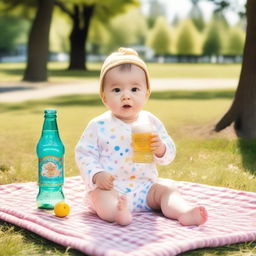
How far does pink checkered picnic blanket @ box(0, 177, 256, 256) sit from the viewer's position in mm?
3600

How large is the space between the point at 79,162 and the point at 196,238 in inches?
43.3

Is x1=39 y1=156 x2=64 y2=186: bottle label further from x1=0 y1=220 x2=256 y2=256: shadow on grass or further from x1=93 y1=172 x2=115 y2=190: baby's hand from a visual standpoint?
x1=0 y1=220 x2=256 y2=256: shadow on grass

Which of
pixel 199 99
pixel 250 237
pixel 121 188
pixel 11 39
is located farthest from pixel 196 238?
pixel 11 39

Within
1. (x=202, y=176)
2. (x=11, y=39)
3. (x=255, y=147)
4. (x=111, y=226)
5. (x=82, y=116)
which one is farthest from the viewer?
(x=11, y=39)

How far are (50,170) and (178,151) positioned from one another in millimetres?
A: 3332

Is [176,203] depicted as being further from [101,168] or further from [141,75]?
[141,75]

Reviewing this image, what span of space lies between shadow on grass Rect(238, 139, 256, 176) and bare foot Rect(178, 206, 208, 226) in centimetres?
231

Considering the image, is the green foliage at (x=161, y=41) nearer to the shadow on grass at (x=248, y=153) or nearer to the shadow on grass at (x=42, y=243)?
the shadow on grass at (x=248, y=153)

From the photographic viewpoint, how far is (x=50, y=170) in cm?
450

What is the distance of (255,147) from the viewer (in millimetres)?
7457

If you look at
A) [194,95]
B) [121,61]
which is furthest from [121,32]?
[121,61]

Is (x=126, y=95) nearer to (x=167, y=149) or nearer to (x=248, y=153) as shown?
(x=167, y=149)

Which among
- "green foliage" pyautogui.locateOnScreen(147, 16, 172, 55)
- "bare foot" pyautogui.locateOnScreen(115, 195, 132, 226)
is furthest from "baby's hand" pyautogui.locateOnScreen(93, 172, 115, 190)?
"green foliage" pyautogui.locateOnScreen(147, 16, 172, 55)

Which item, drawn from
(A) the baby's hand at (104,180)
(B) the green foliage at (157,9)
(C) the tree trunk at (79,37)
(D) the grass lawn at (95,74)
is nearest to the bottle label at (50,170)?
(A) the baby's hand at (104,180)
